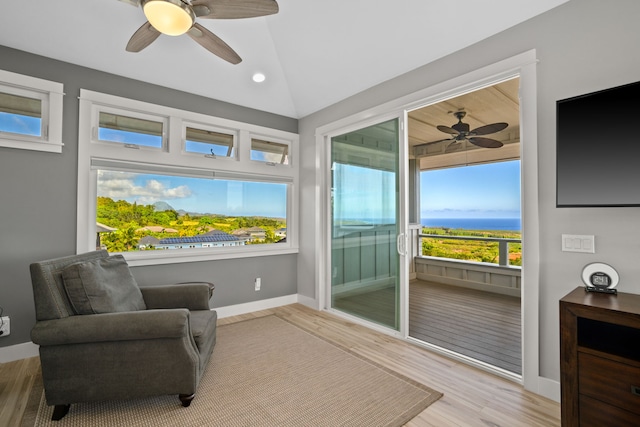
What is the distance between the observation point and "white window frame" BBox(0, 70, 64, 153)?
2646mm

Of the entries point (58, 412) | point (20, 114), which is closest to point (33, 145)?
point (20, 114)

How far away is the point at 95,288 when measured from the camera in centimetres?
201

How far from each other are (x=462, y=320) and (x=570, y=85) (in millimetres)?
2750

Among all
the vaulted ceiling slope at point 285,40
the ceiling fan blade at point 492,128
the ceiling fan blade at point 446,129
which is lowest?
the ceiling fan blade at point 492,128

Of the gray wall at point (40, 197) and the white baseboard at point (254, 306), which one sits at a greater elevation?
the gray wall at point (40, 197)

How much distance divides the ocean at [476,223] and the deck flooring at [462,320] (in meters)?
1.28

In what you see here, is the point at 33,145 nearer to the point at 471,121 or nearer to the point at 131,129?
the point at 131,129

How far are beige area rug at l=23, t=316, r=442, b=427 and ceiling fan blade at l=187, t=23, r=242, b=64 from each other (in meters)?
2.52

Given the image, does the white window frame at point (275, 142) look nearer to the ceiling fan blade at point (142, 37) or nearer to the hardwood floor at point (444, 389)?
the ceiling fan blade at point (142, 37)

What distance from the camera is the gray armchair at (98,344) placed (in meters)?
1.86

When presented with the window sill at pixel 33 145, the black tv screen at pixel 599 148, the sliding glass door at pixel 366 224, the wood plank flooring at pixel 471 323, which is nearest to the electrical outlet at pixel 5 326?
the window sill at pixel 33 145

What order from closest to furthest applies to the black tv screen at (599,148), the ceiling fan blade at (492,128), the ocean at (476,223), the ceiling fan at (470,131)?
1. the black tv screen at (599,148)
2. the ceiling fan blade at (492,128)
3. the ceiling fan at (470,131)
4. the ocean at (476,223)

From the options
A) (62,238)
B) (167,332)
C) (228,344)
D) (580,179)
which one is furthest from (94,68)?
(580,179)

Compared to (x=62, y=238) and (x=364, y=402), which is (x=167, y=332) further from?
(x=62, y=238)
